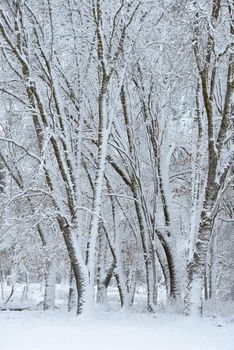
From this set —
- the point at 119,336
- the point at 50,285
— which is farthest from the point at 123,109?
the point at 50,285

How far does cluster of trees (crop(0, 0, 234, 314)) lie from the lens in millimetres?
10852

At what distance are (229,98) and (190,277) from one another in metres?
4.50

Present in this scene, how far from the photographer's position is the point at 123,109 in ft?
45.5

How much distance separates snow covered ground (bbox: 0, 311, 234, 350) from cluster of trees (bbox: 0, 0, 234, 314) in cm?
149

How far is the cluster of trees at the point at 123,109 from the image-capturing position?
10.9 m

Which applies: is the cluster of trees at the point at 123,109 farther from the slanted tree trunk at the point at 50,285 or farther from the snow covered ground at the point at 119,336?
the snow covered ground at the point at 119,336

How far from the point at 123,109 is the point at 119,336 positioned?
7821 mm

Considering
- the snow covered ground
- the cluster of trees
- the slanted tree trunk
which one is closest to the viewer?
the snow covered ground

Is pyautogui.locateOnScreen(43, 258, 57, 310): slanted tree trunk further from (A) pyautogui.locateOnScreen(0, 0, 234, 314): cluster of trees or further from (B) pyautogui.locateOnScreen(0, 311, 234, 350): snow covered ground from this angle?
(B) pyautogui.locateOnScreen(0, 311, 234, 350): snow covered ground

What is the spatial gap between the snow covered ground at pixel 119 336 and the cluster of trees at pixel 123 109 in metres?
1.49

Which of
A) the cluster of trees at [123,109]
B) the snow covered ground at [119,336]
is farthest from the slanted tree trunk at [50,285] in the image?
the snow covered ground at [119,336]

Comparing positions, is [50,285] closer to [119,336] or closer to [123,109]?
[123,109]

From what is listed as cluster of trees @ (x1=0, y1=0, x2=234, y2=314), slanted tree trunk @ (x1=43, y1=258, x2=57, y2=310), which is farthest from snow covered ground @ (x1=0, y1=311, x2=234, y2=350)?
slanted tree trunk @ (x1=43, y1=258, x2=57, y2=310)

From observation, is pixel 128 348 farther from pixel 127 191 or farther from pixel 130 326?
pixel 127 191
